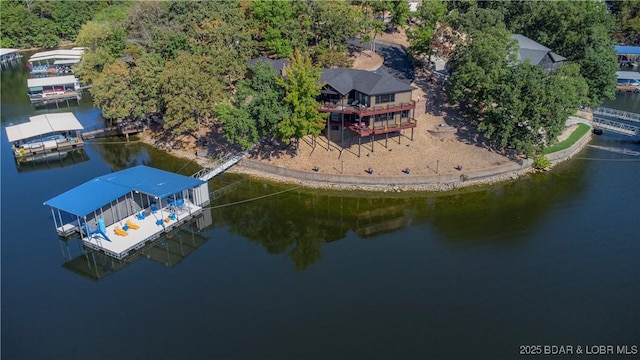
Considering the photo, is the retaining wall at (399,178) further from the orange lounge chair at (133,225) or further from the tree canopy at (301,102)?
the orange lounge chair at (133,225)

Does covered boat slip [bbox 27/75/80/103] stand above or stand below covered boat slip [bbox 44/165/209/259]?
above

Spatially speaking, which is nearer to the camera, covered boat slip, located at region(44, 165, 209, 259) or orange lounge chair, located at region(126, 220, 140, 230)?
covered boat slip, located at region(44, 165, 209, 259)

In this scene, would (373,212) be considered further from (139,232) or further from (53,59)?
(53,59)

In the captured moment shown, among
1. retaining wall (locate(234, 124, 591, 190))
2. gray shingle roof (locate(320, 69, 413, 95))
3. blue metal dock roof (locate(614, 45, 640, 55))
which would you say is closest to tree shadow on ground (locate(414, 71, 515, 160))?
retaining wall (locate(234, 124, 591, 190))

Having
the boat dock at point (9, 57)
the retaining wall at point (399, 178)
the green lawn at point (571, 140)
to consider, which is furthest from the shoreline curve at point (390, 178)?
the boat dock at point (9, 57)

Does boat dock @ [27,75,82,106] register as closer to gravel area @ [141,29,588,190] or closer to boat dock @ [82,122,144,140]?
boat dock @ [82,122,144,140]

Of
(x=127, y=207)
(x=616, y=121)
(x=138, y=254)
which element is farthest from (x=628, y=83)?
(x=138, y=254)

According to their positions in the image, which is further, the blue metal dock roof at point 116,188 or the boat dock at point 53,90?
the boat dock at point 53,90

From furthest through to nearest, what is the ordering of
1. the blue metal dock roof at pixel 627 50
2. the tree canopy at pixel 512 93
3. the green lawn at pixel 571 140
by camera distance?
the blue metal dock roof at pixel 627 50 → the green lawn at pixel 571 140 → the tree canopy at pixel 512 93
